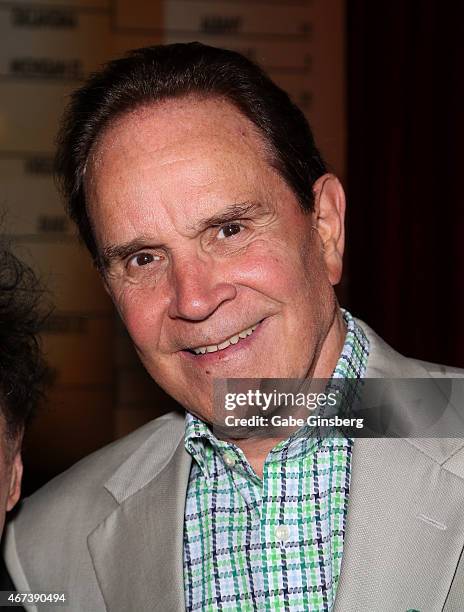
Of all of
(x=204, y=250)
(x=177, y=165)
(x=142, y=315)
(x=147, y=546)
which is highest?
(x=177, y=165)

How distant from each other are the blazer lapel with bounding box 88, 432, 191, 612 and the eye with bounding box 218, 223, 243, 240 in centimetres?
50

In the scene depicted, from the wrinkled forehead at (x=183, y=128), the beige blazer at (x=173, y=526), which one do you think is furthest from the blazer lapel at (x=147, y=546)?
the wrinkled forehead at (x=183, y=128)

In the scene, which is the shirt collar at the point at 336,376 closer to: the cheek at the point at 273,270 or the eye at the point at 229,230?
the cheek at the point at 273,270

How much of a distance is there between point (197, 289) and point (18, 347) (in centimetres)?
54

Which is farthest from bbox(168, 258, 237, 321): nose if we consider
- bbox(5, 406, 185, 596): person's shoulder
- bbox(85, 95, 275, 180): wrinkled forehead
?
bbox(5, 406, 185, 596): person's shoulder

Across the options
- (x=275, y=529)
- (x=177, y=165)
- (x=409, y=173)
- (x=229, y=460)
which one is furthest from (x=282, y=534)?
(x=409, y=173)

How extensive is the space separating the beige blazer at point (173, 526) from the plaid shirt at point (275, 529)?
45 mm

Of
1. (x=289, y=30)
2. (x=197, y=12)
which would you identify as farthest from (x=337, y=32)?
(x=197, y=12)

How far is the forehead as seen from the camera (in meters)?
1.55

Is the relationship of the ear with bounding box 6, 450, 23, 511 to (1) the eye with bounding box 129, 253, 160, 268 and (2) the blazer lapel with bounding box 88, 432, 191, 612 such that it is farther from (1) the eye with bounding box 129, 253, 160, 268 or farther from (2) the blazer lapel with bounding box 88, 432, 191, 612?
(1) the eye with bounding box 129, 253, 160, 268

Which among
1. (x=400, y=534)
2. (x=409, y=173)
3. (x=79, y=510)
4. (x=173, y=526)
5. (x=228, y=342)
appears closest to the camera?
(x=400, y=534)

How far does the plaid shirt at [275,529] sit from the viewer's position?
5.09 ft

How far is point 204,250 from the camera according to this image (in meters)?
1.56

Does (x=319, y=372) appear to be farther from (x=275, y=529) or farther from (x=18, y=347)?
(x=18, y=347)
